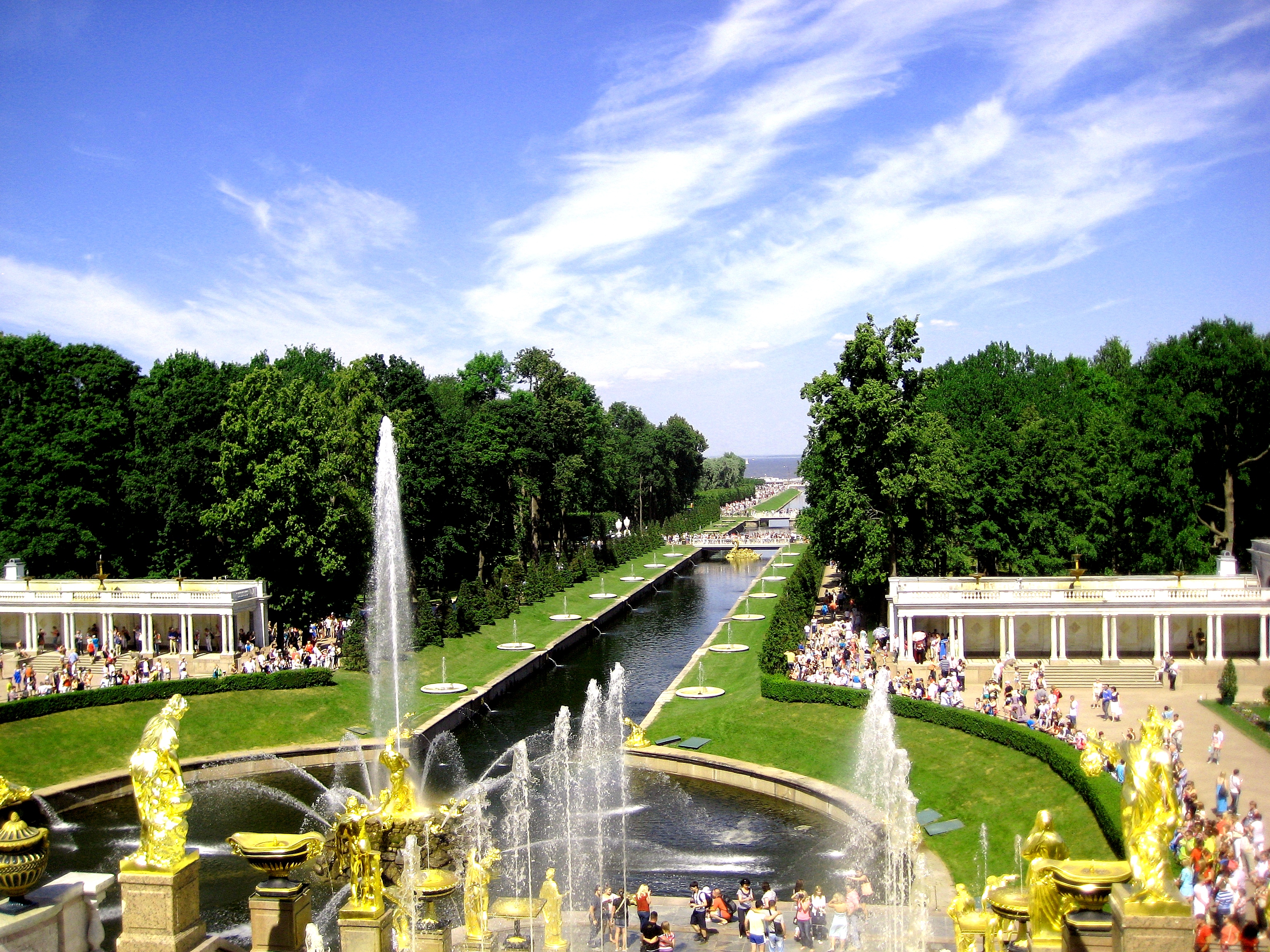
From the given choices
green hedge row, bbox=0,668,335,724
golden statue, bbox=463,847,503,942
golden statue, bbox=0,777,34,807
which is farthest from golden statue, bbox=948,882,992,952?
green hedge row, bbox=0,668,335,724

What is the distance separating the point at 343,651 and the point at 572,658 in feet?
49.2

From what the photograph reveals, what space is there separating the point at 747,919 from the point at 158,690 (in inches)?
1149

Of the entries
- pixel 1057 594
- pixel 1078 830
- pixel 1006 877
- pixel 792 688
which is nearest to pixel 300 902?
pixel 1006 877

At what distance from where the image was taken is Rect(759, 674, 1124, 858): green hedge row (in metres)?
25.4

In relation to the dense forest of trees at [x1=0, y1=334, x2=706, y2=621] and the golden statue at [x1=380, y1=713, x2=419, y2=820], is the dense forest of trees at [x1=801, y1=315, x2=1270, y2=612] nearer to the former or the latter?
the dense forest of trees at [x1=0, y1=334, x2=706, y2=621]

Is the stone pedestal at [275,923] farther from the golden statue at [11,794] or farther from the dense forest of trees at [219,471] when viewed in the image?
the dense forest of trees at [219,471]

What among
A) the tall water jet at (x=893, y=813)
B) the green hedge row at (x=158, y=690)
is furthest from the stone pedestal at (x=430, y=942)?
the green hedge row at (x=158, y=690)

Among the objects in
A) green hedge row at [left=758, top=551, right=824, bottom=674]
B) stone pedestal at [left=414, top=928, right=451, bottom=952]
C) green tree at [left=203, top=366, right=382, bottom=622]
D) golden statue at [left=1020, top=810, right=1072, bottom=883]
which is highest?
green tree at [left=203, top=366, right=382, bottom=622]

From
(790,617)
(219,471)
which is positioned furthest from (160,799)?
(219,471)

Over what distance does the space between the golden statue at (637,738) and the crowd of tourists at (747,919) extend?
45.0 feet

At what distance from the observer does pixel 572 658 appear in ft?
194

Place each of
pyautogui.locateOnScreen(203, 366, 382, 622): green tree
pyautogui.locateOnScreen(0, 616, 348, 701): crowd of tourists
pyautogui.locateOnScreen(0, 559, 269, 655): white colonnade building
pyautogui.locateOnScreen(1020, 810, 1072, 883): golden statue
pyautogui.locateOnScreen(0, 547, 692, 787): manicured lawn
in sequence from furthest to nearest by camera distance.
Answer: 1. pyautogui.locateOnScreen(203, 366, 382, 622): green tree
2. pyautogui.locateOnScreen(0, 559, 269, 655): white colonnade building
3. pyautogui.locateOnScreen(0, 616, 348, 701): crowd of tourists
4. pyautogui.locateOnScreen(0, 547, 692, 787): manicured lawn
5. pyautogui.locateOnScreen(1020, 810, 1072, 883): golden statue

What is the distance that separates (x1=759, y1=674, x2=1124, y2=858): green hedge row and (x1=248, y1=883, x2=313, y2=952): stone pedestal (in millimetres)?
13718

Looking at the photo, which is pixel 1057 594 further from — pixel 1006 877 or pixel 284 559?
pixel 284 559
